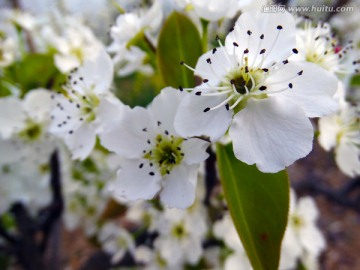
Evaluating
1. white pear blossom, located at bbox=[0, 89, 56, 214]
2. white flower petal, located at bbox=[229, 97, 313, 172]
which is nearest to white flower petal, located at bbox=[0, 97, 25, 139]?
white pear blossom, located at bbox=[0, 89, 56, 214]

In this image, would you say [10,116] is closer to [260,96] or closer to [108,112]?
[108,112]

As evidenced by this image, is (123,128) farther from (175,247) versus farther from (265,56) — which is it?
(175,247)

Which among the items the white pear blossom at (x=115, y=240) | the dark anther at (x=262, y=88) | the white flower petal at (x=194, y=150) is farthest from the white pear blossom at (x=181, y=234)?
the dark anther at (x=262, y=88)

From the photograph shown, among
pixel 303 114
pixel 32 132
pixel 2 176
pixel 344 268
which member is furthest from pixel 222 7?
pixel 344 268

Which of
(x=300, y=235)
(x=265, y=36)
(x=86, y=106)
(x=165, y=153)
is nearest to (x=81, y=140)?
(x=86, y=106)

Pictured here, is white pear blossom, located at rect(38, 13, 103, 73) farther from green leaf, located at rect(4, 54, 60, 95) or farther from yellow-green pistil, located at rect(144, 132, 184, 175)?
yellow-green pistil, located at rect(144, 132, 184, 175)

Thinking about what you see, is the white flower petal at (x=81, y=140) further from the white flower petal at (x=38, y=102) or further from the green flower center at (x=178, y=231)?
the green flower center at (x=178, y=231)

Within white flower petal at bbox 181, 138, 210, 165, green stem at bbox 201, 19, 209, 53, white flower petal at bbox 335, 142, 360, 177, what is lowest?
white flower petal at bbox 335, 142, 360, 177
